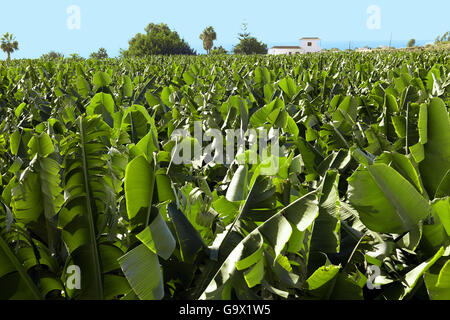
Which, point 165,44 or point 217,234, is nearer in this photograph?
point 217,234

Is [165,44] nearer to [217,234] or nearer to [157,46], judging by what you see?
[157,46]

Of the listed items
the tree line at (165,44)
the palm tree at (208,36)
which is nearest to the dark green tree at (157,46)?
the tree line at (165,44)

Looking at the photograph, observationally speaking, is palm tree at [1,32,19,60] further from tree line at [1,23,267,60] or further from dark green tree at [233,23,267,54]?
dark green tree at [233,23,267,54]

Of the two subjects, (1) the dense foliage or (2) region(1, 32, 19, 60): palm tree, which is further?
(2) region(1, 32, 19, 60): palm tree

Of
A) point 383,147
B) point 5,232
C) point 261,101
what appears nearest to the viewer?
point 5,232

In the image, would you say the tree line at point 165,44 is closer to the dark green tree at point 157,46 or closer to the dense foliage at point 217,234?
the dark green tree at point 157,46

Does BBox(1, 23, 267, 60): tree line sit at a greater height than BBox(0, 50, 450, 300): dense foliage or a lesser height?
A: greater

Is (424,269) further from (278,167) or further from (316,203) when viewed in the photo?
(278,167)

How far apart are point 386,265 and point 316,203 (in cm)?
35

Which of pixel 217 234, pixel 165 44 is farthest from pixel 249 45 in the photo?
pixel 217 234

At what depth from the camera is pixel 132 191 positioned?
3.38ft

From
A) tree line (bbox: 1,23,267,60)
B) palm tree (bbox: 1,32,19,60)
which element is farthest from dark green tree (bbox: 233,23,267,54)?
palm tree (bbox: 1,32,19,60)

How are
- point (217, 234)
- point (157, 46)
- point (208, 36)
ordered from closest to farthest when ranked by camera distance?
point (217, 234) < point (157, 46) < point (208, 36)
